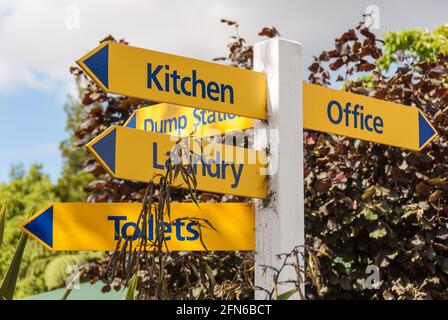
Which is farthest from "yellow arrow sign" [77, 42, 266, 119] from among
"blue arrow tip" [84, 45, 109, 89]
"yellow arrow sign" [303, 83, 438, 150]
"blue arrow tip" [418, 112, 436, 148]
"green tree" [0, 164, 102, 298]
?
"green tree" [0, 164, 102, 298]

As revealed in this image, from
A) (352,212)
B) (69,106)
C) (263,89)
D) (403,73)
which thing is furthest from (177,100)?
(69,106)

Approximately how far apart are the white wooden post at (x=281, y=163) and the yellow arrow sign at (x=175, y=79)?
73 mm

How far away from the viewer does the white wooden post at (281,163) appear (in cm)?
317

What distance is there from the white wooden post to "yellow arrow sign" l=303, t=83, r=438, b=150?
0.11 meters

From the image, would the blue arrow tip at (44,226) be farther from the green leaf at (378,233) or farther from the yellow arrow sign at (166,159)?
the green leaf at (378,233)

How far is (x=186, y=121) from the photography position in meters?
3.70

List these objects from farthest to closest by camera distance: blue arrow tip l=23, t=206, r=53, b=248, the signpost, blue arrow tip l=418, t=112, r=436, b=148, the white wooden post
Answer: blue arrow tip l=418, t=112, r=436, b=148, the white wooden post, blue arrow tip l=23, t=206, r=53, b=248, the signpost

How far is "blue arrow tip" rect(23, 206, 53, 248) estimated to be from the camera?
304 cm

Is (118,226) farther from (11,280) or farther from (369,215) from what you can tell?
(369,215)

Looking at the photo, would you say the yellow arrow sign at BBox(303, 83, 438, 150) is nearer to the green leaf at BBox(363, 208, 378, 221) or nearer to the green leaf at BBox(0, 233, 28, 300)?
the green leaf at BBox(363, 208, 378, 221)

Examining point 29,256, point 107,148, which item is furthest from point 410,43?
point 107,148

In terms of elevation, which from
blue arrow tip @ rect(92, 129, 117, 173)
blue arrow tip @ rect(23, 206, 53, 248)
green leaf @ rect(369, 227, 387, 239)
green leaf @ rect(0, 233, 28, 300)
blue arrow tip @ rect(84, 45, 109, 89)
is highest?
blue arrow tip @ rect(84, 45, 109, 89)

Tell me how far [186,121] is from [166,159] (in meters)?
0.73

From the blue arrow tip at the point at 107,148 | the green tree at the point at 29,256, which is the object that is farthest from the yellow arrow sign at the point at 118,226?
the green tree at the point at 29,256
